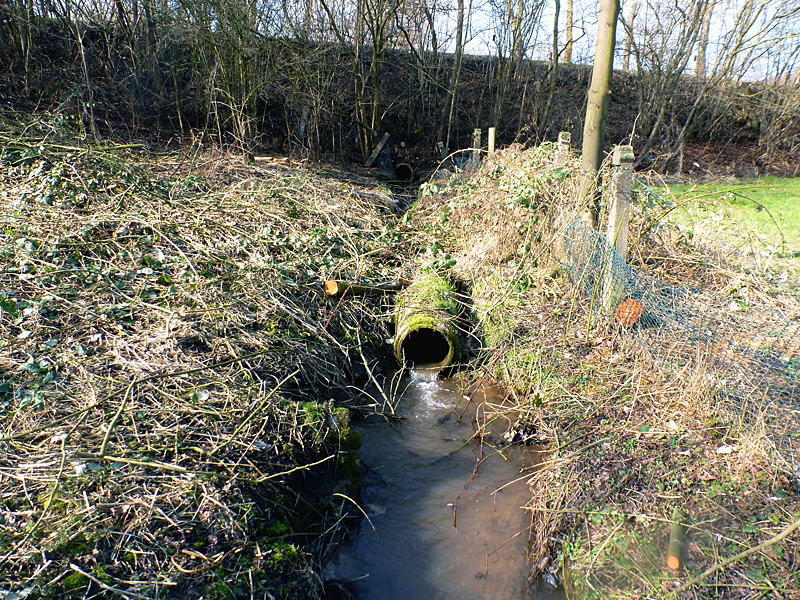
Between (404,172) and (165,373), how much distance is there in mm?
10452

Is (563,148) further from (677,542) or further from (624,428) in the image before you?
(677,542)

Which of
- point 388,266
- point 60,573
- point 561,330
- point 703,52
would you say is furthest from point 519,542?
point 703,52

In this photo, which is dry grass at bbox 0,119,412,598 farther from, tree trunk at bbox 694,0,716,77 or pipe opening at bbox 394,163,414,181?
tree trunk at bbox 694,0,716,77

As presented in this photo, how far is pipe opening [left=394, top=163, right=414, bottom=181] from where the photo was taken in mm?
13516

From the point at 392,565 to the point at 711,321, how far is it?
3.40 metres

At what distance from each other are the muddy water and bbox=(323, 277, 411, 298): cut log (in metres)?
1.58

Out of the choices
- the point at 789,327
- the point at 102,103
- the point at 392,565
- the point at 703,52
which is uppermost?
the point at 703,52

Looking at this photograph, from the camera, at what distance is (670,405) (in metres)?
4.30

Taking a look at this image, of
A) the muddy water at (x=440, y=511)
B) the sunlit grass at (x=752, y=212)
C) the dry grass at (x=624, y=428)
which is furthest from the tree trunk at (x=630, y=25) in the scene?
the muddy water at (x=440, y=511)

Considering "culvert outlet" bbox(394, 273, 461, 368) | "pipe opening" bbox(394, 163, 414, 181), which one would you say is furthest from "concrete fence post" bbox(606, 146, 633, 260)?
"pipe opening" bbox(394, 163, 414, 181)

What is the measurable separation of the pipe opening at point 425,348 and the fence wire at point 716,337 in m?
1.97

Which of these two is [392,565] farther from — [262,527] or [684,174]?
[684,174]

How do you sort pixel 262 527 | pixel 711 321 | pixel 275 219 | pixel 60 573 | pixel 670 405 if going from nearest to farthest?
pixel 60 573 < pixel 262 527 < pixel 670 405 < pixel 711 321 < pixel 275 219

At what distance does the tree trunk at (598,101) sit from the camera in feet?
20.8
